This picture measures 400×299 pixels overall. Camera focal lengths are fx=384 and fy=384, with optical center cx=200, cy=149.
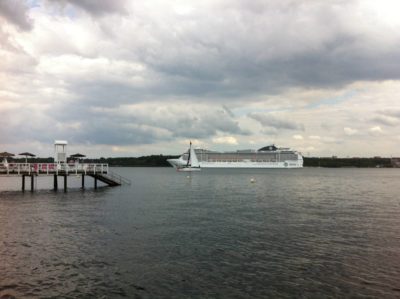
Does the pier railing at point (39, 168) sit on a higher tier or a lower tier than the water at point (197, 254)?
higher

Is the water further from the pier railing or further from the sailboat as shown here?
the sailboat

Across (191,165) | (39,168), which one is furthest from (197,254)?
(191,165)

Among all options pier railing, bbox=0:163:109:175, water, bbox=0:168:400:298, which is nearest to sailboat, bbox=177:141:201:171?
pier railing, bbox=0:163:109:175

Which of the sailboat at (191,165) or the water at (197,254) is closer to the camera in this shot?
the water at (197,254)

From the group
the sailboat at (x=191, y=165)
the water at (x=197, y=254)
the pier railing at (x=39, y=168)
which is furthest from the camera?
the sailboat at (x=191, y=165)

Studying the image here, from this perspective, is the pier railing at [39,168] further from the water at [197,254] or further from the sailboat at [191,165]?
the sailboat at [191,165]

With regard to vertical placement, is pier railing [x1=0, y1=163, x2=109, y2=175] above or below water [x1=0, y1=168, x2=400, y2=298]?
above

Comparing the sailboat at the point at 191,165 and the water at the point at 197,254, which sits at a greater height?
the sailboat at the point at 191,165

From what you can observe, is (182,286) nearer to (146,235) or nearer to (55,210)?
(146,235)

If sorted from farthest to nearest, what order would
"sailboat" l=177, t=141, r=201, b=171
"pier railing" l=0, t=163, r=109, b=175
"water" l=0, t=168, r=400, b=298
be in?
"sailboat" l=177, t=141, r=201, b=171, "pier railing" l=0, t=163, r=109, b=175, "water" l=0, t=168, r=400, b=298

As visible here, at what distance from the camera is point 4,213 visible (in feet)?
105

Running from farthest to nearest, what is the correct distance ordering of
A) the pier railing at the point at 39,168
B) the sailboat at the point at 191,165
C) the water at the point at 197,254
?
the sailboat at the point at 191,165, the pier railing at the point at 39,168, the water at the point at 197,254

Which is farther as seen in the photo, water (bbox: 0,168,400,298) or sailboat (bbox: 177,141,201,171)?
sailboat (bbox: 177,141,201,171)

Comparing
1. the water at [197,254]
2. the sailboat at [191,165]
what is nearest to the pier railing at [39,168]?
the water at [197,254]
